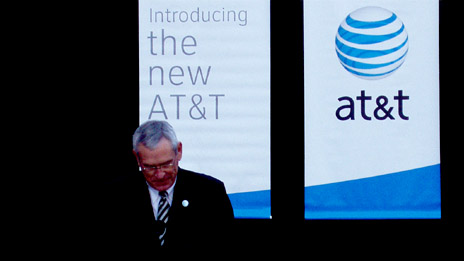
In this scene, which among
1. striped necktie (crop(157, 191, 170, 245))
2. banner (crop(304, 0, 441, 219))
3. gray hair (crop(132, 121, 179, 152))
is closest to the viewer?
gray hair (crop(132, 121, 179, 152))

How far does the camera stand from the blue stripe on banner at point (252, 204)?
4383mm

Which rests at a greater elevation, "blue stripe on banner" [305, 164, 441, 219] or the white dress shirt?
the white dress shirt

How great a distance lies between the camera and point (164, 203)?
2766mm

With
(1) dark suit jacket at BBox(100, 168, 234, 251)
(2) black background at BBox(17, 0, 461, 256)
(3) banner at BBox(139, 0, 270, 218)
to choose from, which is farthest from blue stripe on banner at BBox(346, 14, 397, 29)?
(1) dark suit jacket at BBox(100, 168, 234, 251)

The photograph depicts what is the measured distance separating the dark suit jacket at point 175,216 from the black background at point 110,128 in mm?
1613

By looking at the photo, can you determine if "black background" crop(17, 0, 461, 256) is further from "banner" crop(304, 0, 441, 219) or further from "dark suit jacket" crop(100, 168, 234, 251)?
"dark suit jacket" crop(100, 168, 234, 251)

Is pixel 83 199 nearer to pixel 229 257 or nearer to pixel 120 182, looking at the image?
pixel 120 182

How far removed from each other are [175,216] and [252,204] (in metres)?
1.75

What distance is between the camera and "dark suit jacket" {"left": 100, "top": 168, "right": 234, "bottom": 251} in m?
2.65

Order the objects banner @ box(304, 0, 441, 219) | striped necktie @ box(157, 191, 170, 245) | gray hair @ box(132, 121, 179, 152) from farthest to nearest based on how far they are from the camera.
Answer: banner @ box(304, 0, 441, 219)
striped necktie @ box(157, 191, 170, 245)
gray hair @ box(132, 121, 179, 152)

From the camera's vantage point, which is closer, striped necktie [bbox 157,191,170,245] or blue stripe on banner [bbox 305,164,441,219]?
striped necktie [bbox 157,191,170,245]

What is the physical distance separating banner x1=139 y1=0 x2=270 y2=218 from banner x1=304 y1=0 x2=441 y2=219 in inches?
14.0

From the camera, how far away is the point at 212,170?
14.5 feet
